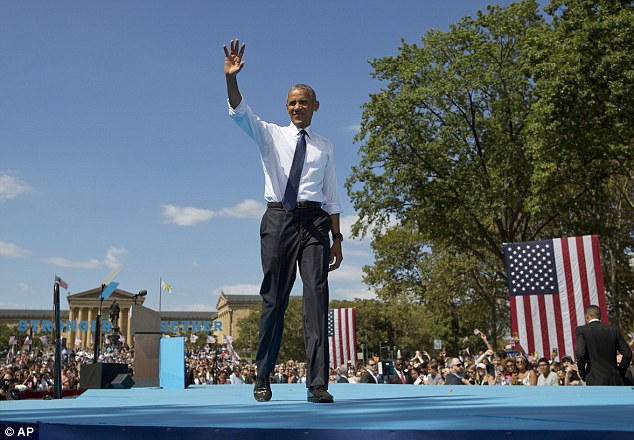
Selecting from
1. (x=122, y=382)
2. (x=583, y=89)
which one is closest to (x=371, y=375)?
(x=122, y=382)

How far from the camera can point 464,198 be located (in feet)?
88.8

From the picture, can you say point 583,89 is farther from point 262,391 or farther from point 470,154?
point 262,391

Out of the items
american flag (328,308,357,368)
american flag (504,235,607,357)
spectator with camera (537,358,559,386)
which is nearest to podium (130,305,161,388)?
spectator with camera (537,358,559,386)

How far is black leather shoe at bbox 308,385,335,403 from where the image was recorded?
3.78 m

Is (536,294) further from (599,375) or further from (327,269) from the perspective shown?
(327,269)

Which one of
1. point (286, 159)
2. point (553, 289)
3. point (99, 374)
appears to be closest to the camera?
point (286, 159)

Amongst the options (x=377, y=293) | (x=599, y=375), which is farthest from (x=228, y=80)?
(x=377, y=293)

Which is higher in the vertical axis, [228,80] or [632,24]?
[632,24]

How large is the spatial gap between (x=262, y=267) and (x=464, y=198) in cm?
2380

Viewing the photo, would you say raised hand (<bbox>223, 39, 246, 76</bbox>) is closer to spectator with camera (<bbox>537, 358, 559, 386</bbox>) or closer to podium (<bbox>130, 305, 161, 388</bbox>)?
spectator with camera (<bbox>537, 358, 559, 386</bbox>)

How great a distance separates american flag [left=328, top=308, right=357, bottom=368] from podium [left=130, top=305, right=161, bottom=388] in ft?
46.7

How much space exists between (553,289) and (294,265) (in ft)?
47.9

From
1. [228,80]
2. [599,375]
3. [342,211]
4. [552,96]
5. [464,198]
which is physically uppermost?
[552,96]

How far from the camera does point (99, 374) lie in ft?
38.5
